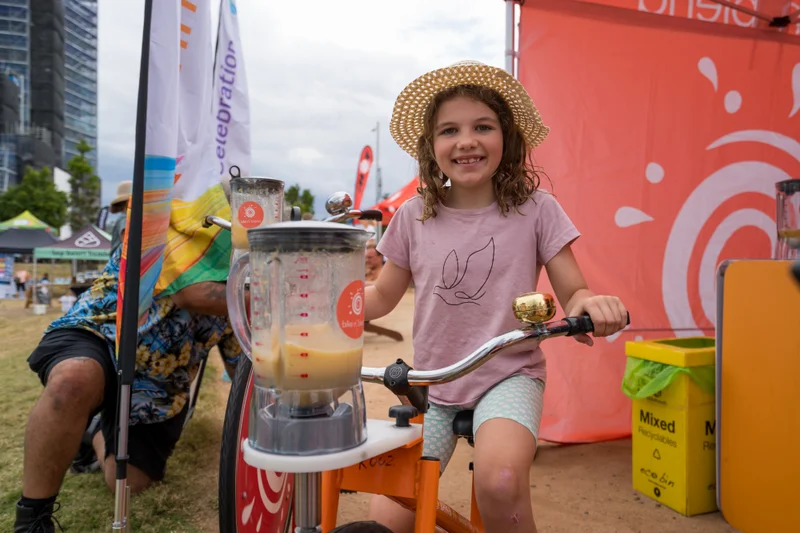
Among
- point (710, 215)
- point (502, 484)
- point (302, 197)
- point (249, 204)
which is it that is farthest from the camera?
point (302, 197)

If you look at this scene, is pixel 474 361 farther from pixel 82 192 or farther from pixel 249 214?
pixel 82 192

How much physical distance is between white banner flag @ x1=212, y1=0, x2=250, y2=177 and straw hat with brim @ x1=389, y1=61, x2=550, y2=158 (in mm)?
1985

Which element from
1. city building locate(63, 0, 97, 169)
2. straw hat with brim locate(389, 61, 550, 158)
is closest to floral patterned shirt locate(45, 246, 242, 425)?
straw hat with brim locate(389, 61, 550, 158)

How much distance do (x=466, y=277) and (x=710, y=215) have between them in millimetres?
2867

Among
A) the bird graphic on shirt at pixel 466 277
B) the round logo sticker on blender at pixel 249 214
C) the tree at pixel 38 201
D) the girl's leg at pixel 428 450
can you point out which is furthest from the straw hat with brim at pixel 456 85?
the tree at pixel 38 201

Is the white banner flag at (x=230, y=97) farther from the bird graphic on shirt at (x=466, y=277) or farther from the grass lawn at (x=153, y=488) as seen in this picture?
the bird graphic on shirt at (x=466, y=277)

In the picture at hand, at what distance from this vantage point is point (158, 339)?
2746 millimetres

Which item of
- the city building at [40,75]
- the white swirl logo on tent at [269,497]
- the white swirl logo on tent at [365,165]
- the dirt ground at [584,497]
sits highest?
the city building at [40,75]

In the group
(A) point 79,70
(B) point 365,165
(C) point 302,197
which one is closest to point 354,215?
(B) point 365,165

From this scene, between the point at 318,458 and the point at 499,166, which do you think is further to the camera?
the point at 499,166

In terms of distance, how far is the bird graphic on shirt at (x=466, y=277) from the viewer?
1746 millimetres

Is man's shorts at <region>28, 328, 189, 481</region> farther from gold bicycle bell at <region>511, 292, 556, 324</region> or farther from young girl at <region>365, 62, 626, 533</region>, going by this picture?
gold bicycle bell at <region>511, 292, 556, 324</region>

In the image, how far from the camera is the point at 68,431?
2.31m

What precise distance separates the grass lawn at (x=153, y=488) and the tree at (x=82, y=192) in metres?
31.2
